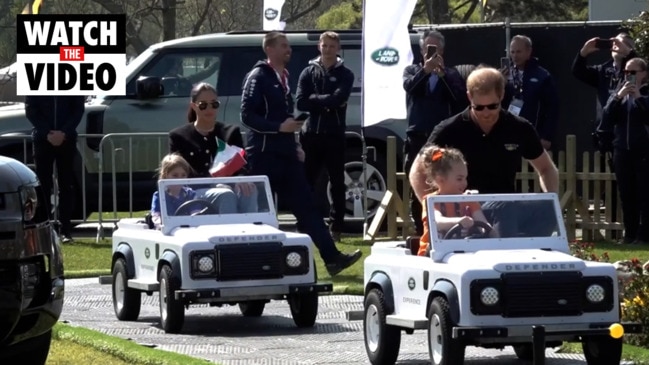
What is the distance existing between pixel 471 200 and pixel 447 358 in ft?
3.66

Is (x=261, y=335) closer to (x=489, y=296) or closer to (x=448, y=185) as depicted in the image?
(x=448, y=185)

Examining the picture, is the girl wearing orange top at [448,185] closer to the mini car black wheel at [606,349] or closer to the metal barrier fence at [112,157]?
the mini car black wheel at [606,349]

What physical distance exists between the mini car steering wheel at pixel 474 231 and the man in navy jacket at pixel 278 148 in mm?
4596

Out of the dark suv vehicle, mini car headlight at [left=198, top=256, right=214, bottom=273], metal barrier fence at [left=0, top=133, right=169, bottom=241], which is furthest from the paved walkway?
metal barrier fence at [left=0, top=133, right=169, bottom=241]

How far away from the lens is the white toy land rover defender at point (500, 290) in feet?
27.7

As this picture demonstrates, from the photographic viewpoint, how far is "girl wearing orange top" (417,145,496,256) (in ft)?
30.1

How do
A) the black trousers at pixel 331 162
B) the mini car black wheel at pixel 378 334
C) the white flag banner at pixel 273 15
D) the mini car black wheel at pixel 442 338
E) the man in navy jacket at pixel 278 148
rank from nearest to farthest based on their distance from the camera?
1. the mini car black wheel at pixel 442 338
2. the mini car black wheel at pixel 378 334
3. the man in navy jacket at pixel 278 148
4. the black trousers at pixel 331 162
5. the white flag banner at pixel 273 15

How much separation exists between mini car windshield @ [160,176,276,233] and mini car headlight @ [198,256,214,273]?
2.33 feet

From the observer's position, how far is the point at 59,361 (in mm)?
9305

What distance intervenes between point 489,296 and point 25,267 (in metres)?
2.41

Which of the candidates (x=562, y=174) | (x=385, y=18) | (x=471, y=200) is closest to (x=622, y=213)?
(x=562, y=174)

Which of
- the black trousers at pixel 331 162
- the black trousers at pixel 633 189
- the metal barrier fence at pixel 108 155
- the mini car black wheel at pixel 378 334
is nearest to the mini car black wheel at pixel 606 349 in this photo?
the mini car black wheel at pixel 378 334

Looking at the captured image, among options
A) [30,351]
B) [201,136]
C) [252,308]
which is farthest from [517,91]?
[30,351]

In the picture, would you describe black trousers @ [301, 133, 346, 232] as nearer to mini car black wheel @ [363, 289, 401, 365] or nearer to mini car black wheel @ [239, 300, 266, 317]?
mini car black wheel @ [239, 300, 266, 317]
